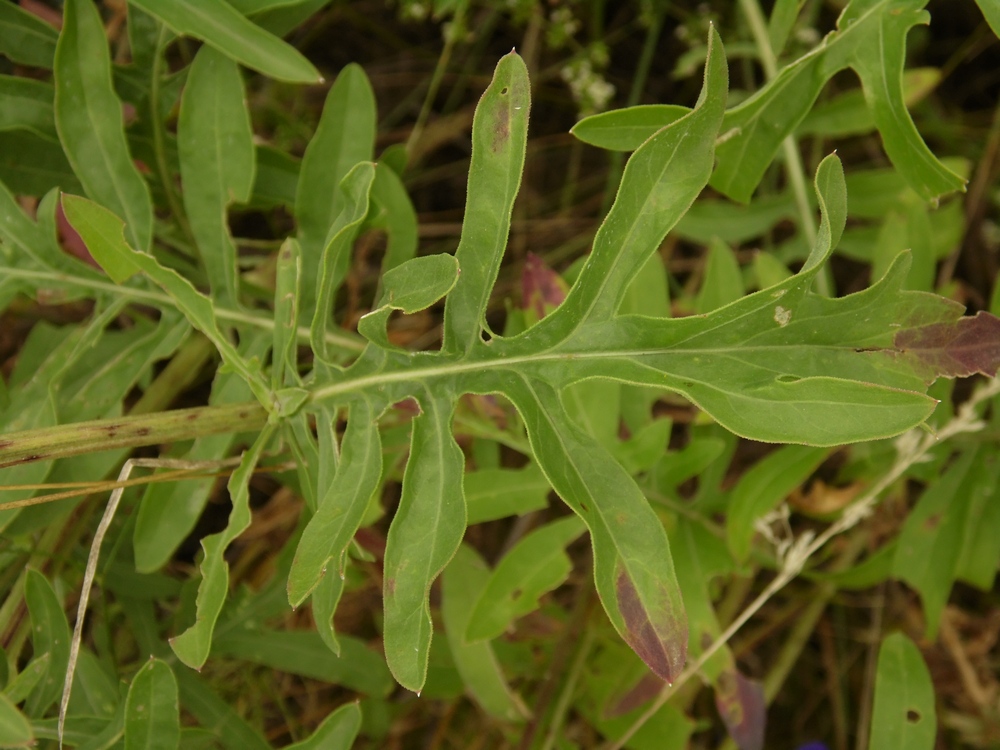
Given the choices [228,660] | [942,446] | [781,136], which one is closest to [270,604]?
[228,660]

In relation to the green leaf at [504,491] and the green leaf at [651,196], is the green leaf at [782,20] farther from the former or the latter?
the green leaf at [504,491]

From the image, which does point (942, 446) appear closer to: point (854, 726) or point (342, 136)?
point (854, 726)

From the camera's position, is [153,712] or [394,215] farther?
[394,215]

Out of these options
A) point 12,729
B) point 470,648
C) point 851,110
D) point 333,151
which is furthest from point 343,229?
point 851,110

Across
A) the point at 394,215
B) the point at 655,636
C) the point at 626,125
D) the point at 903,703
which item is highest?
the point at 626,125

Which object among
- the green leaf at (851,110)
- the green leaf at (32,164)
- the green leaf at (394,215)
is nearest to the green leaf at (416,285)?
the green leaf at (394,215)

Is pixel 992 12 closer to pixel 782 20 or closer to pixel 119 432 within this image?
pixel 782 20
